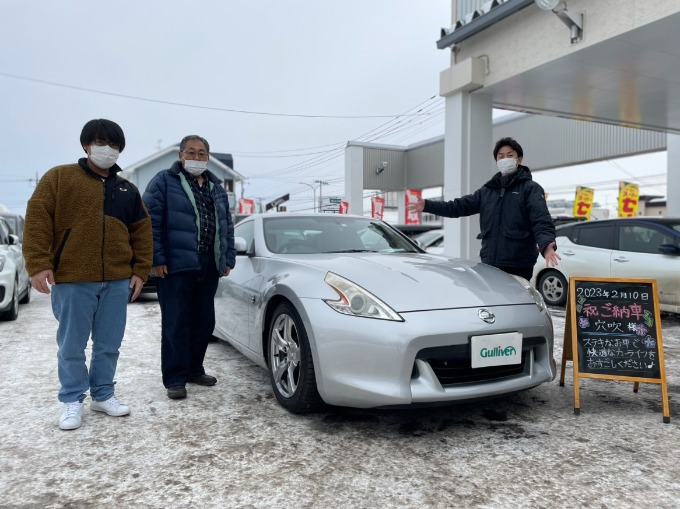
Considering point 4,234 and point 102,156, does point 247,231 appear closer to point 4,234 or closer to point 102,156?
point 102,156

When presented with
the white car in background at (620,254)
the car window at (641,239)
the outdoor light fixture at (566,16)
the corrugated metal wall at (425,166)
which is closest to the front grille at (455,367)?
the white car in background at (620,254)

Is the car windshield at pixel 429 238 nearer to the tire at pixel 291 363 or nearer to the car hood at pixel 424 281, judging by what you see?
the car hood at pixel 424 281

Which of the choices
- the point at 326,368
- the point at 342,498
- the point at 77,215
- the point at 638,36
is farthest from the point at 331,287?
the point at 638,36

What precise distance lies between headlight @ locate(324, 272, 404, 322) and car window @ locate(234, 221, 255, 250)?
1349mm

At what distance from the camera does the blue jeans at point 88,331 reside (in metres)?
2.76

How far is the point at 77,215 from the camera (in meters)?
2.74

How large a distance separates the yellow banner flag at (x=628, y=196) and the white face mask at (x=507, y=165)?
57.5 ft

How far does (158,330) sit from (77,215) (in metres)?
2.98

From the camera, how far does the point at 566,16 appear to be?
22.5 feet

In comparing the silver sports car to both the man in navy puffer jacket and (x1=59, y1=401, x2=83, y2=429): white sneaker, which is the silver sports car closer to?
the man in navy puffer jacket

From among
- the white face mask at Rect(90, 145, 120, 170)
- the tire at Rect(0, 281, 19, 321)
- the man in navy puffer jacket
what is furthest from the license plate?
Result: the tire at Rect(0, 281, 19, 321)

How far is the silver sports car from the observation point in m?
2.50

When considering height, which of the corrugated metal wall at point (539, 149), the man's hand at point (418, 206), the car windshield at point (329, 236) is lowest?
the car windshield at point (329, 236)

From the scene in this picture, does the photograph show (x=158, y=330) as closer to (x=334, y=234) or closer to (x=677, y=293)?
(x=334, y=234)
